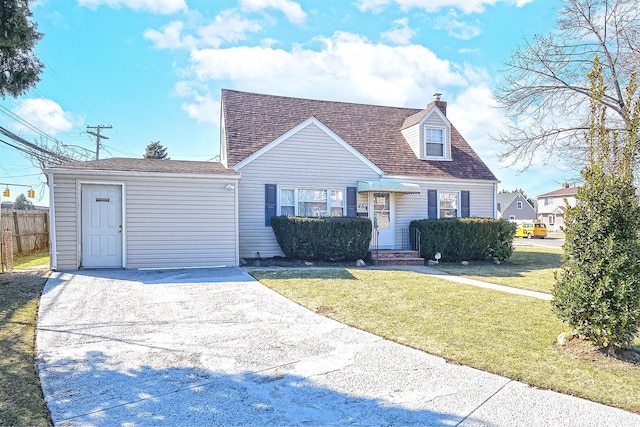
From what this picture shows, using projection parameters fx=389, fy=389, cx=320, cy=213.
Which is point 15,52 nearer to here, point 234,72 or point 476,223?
point 234,72

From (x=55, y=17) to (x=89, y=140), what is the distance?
2357 centimetres

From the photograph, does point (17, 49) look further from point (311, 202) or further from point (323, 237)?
point (311, 202)

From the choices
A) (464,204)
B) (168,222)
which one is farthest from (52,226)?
(464,204)

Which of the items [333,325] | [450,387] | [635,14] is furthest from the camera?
[635,14]

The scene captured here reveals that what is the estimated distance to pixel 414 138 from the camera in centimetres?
1678

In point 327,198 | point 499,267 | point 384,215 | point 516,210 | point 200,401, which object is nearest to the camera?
point 200,401

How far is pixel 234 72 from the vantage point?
16188 millimetres

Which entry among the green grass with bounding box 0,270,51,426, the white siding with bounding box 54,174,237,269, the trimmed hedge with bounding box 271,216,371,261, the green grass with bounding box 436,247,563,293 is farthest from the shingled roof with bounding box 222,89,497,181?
the green grass with bounding box 0,270,51,426

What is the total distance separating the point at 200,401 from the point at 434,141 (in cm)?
1542

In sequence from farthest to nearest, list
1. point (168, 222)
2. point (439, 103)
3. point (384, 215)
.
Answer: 1. point (439, 103)
2. point (384, 215)
3. point (168, 222)

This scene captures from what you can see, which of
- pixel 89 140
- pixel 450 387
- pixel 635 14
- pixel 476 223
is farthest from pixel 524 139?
pixel 89 140

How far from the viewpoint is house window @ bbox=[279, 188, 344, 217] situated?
546 inches

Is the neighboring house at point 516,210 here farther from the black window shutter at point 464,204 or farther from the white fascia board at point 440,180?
the black window shutter at point 464,204

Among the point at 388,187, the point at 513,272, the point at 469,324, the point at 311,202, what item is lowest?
the point at 513,272
